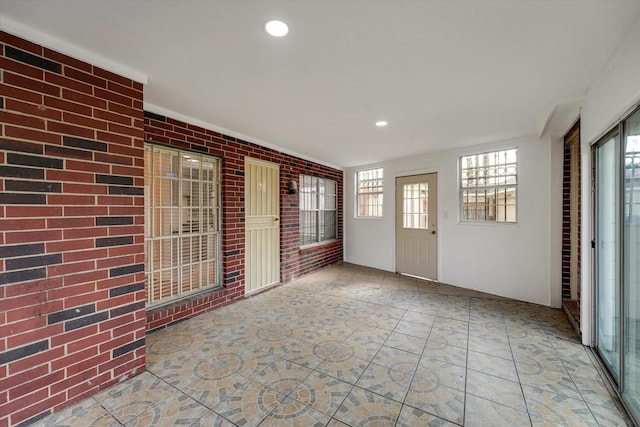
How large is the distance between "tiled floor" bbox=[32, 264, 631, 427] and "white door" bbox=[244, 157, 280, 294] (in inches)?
33.2

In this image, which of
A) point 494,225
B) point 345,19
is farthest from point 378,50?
point 494,225

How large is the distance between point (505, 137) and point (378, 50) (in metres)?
3.12

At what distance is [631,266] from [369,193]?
14.8 ft

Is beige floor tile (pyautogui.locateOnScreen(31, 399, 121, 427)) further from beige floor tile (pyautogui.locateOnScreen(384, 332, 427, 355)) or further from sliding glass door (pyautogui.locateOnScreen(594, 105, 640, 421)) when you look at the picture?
sliding glass door (pyautogui.locateOnScreen(594, 105, 640, 421))

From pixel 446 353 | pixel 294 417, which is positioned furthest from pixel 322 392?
pixel 446 353

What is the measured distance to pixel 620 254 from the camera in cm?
190

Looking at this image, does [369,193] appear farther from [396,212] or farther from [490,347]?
[490,347]

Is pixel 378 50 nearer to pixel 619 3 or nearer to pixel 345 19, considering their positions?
pixel 345 19

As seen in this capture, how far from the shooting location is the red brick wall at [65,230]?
5.13 feet

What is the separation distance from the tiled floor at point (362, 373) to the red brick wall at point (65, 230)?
0.27 m

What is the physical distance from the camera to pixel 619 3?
54.9 inches

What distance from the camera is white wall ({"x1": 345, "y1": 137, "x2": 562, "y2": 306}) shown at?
366cm

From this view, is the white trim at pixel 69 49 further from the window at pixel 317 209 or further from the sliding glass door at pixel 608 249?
the sliding glass door at pixel 608 249

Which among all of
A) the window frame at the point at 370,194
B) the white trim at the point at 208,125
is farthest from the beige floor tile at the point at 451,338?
the white trim at the point at 208,125
